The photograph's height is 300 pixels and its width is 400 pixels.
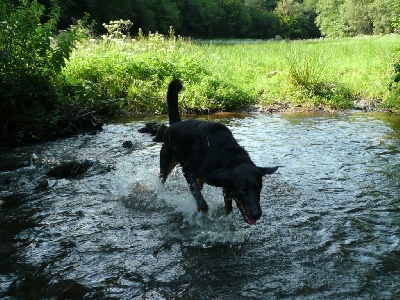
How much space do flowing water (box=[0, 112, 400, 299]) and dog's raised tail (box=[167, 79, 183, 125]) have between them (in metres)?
1.09

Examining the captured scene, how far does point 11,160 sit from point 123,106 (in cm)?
578

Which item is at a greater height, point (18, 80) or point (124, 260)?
point (18, 80)

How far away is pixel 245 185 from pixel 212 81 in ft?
33.8

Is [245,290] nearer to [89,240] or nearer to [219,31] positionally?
[89,240]

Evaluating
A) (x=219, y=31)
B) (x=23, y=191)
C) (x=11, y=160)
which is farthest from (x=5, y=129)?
(x=219, y=31)

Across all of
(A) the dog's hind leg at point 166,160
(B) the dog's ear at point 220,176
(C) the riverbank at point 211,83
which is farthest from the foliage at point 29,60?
(B) the dog's ear at point 220,176

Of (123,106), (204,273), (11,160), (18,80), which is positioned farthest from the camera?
(123,106)

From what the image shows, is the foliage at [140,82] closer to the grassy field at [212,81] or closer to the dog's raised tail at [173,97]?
the grassy field at [212,81]

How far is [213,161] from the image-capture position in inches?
187

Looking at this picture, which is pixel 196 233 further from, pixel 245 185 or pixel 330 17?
pixel 330 17

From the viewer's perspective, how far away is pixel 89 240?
4516mm

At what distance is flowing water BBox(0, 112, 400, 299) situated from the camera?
361 cm

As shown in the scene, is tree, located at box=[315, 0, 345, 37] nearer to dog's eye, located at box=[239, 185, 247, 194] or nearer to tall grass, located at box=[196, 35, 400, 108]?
tall grass, located at box=[196, 35, 400, 108]

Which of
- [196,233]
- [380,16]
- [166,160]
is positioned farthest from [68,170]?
[380,16]
